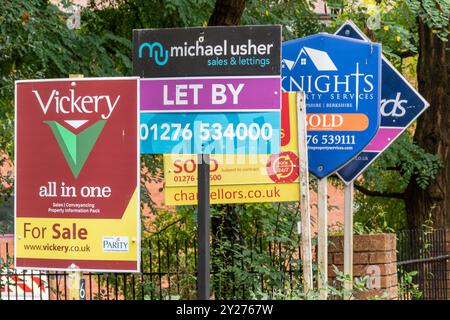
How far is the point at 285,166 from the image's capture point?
7.73m

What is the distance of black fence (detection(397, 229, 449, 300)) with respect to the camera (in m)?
11.9

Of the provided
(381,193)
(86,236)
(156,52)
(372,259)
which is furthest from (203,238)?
(381,193)

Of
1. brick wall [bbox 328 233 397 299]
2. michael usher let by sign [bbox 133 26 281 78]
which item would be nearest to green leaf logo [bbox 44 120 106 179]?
michael usher let by sign [bbox 133 26 281 78]

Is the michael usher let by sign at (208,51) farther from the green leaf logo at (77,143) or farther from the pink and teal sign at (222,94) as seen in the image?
the green leaf logo at (77,143)

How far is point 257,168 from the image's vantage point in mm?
7832

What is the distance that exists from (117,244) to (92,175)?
0.37 metres

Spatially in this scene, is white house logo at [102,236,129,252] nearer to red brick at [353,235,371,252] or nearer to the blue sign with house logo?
the blue sign with house logo

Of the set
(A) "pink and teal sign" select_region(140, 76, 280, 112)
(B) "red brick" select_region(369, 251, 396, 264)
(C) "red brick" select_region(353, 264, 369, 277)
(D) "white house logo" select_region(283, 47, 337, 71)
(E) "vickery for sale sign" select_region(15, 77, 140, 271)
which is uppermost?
(D) "white house logo" select_region(283, 47, 337, 71)

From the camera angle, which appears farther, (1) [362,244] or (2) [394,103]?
(1) [362,244]

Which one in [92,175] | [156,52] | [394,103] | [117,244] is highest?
[394,103]

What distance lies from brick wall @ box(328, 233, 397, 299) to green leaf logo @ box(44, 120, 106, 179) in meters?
4.50

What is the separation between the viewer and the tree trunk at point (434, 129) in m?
18.7

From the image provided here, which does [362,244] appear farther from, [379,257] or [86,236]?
[86,236]
